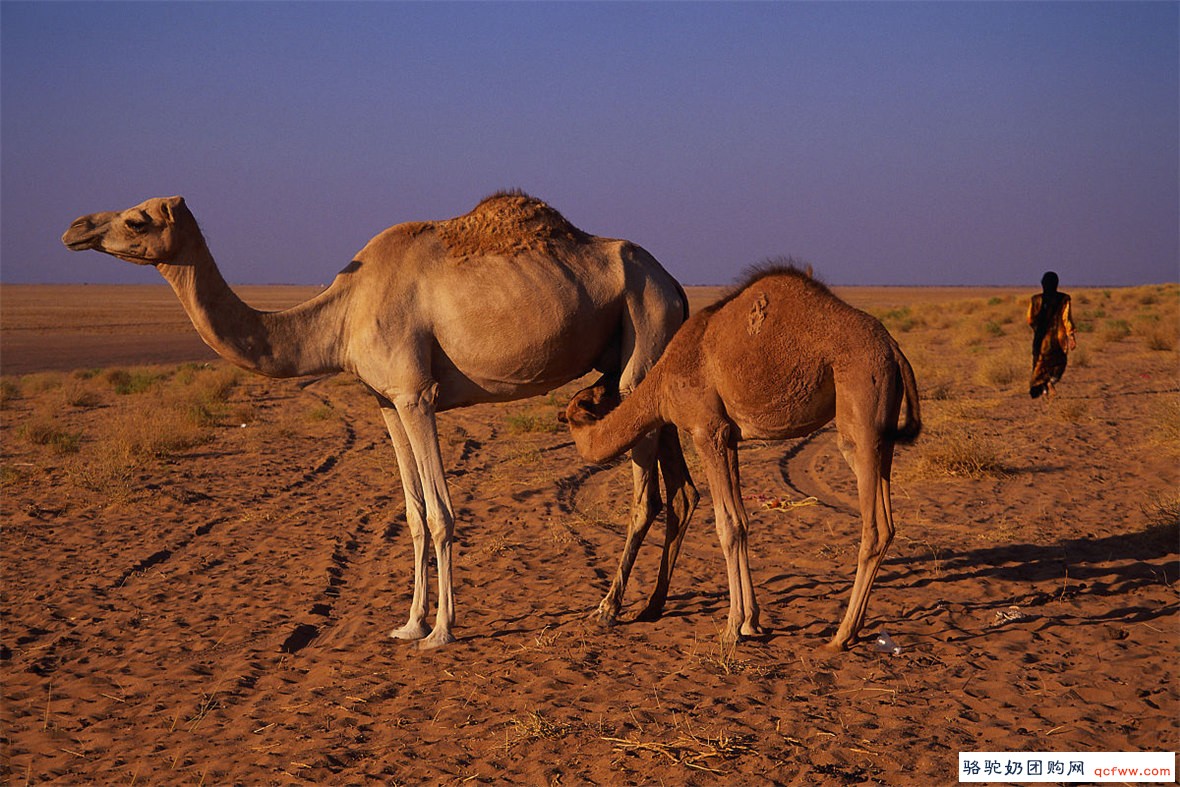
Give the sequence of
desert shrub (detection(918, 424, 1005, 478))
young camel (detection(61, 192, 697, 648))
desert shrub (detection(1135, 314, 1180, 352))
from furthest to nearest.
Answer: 1. desert shrub (detection(1135, 314, 1180, 352))
2. desert shrub (detection(918, 424, 1005, 478))
3. young camel (detection(61, 192, 697, 648))

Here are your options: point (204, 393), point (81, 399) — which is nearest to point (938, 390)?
point (204, 393)

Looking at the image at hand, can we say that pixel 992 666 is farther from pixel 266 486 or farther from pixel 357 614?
pixel 266 486

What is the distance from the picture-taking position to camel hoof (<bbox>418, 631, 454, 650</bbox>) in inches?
262

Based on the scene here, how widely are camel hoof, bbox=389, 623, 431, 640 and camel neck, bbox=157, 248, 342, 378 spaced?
6.24 ft

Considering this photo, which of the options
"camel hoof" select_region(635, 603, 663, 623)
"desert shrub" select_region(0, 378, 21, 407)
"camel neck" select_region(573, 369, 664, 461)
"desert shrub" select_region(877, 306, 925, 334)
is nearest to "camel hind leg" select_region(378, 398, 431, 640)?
"camel neck" select_region(573, 369, 664, 461)

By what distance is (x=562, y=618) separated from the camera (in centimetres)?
726

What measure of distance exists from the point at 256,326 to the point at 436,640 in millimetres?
2519

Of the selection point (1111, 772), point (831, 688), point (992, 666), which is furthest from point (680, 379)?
point (1111, 772)

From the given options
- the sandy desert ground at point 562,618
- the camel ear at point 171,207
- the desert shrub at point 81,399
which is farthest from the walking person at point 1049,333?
the desert shrub at point 81,399

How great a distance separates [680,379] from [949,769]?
2.79 metres

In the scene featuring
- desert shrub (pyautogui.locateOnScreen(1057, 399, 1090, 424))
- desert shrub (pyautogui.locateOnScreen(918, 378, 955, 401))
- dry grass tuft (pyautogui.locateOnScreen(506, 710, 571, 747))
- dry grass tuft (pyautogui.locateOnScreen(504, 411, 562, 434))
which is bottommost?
desert shrub (pyautogui.locateOnScreen(918, 378, 955, 401))

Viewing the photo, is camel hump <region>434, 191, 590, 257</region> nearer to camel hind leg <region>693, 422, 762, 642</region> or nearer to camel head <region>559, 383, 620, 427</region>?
camel head <region>559, 383, 620, 427</region>

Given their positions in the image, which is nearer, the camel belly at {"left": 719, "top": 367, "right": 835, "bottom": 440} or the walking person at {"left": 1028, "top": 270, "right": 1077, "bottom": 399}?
the camel belly at {"left": 719, "top": 367, "right": 835, "bottom": 440}

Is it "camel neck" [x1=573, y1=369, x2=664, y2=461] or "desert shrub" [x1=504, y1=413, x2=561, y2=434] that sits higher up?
"camel neck" [x1=573, y1=369, x2=664, y2=461]
